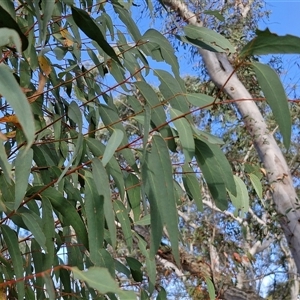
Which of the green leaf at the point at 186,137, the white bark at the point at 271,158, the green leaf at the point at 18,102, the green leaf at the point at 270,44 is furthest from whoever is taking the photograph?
the white bark at the point at 271,158

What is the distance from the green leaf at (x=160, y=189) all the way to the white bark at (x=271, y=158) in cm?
227

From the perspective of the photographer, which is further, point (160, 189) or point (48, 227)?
point (48, 227)

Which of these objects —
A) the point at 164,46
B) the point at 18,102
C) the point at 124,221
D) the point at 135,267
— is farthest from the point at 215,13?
the point at 18,102

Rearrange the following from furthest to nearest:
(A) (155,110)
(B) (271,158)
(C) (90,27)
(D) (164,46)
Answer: (B) (271,158)
(D) (164,46)
(A) (155,110)
(C) (90,27)

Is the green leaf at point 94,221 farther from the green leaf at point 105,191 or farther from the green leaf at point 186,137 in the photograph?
the green leaf at point 186,137

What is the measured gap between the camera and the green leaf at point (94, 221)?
0.98 meters

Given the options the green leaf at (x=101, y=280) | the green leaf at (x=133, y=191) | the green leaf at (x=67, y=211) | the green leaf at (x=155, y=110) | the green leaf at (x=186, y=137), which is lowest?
the green leaf at (x=101, y=280)

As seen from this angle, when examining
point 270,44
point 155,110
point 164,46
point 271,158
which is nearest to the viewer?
point 270,44

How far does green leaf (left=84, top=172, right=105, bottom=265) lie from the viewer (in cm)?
98

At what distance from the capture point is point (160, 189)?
916 mm

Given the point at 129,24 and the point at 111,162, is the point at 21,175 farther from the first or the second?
the point at 129,24

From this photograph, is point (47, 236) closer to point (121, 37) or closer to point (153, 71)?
point (153, 71)

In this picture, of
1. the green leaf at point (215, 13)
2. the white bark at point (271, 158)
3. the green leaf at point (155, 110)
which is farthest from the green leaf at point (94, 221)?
the white bark at point (271, 158)

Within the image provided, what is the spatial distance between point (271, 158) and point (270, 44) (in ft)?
9.10
